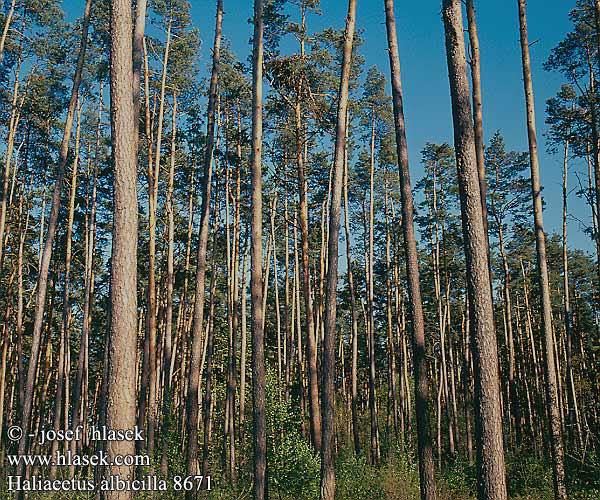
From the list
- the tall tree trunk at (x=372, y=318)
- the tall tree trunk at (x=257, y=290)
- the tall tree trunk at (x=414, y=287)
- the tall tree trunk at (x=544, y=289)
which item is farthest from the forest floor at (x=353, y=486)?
the tall tree trunk at (x=414, y=287)

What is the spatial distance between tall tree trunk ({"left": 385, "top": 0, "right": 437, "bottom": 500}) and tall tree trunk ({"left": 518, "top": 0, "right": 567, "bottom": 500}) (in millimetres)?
4204

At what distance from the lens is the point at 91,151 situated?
22859 mm

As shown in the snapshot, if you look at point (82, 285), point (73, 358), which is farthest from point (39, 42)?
point (73, 358)

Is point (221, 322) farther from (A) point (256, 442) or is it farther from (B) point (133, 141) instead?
(B) point (133, 141)

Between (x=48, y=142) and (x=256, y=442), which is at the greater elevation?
(x=48, y=142)

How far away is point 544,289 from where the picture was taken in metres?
13.3

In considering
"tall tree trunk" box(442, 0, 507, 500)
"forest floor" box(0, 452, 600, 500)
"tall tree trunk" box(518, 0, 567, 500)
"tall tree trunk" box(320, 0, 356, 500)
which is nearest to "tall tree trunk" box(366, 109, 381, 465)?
"forest floor" box(0, 452, 600, 500)

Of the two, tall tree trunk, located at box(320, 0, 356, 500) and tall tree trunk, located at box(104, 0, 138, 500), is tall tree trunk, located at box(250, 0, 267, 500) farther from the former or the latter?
tall tree trunk, located at box(104, 0, 138, 500)

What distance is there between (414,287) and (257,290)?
10.1ft

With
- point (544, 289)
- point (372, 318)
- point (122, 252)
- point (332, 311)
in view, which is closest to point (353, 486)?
point (332, 311)

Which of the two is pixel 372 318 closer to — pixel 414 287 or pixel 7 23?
pixel 414 287

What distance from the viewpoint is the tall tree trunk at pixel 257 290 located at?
1059cm

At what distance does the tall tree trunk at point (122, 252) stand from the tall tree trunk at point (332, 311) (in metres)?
5.14

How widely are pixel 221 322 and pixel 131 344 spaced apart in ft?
80.6
